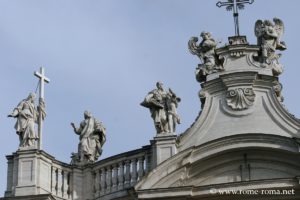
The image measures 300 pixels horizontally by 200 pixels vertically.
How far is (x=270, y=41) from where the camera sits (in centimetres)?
2123

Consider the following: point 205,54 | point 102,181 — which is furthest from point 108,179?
point 205,54

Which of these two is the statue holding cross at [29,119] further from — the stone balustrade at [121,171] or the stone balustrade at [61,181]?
the stone balustrade at [121,171]

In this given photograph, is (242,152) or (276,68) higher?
(276,68)

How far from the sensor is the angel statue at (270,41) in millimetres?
20922

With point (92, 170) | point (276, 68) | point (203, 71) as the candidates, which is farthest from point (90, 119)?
point (276, 68)

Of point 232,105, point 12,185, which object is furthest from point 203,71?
point 12,185

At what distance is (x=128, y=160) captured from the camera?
20672 millimetres

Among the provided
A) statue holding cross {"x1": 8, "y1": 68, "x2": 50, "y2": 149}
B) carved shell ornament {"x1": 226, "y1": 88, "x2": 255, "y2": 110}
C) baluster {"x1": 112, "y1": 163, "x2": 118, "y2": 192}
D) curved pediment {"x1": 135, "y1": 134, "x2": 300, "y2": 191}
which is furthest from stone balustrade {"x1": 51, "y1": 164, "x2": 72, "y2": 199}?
carved shell ornament {"x1": 226, "y1": 88, "x2": 255, "y2": 110}

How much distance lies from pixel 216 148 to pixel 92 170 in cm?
277

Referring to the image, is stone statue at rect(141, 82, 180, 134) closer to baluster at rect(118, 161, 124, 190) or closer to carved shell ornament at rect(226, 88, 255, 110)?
baluster at rect(118, 161, 124, 190)

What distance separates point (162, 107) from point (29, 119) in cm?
273

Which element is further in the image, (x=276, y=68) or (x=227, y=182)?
(x=276, y=68)

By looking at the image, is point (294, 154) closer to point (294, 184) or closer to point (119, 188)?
point (294, 184)

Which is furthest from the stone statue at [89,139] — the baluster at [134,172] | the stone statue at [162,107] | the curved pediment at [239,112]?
the curved pediment at [239,112]
